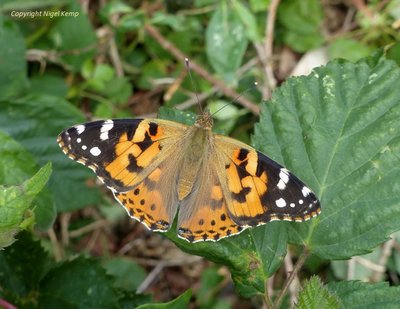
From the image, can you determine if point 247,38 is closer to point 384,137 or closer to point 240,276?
point 384,137

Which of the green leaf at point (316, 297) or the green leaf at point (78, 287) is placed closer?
the green leaf at point (316, 297)

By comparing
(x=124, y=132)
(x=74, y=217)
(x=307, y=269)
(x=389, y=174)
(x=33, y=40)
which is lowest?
(x=74, y=217)

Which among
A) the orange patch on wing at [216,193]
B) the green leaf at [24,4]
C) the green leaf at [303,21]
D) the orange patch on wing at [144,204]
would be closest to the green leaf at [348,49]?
the green leaf at [303,21]

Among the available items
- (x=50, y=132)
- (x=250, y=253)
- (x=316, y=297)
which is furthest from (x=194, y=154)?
(x=50, y=132)

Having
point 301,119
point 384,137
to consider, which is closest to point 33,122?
point 301,119

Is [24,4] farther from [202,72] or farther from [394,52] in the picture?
[394,52]

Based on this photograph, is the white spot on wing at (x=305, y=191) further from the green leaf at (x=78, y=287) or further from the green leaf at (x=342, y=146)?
the green leaf at (x=78, y=287)
